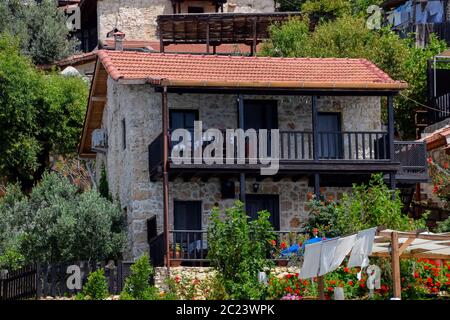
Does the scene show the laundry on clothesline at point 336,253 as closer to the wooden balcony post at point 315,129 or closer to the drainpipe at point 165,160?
the drainpipe at point 165,160

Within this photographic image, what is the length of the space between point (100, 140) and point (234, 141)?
6.36 m

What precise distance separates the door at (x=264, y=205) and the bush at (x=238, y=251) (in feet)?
17.1

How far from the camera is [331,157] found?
3659cm

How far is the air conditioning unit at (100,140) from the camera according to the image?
133ft

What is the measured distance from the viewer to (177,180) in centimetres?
3594

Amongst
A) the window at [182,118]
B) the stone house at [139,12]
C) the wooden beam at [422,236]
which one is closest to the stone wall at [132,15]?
the stone house at [139,12]

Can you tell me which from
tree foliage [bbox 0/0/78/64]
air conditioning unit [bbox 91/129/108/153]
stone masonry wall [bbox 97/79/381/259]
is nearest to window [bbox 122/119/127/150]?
stone masonry wall [bbox 97/79/381/259]

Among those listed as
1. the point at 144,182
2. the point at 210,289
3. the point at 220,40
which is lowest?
the point at 210,289

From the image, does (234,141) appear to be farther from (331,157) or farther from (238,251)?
(238,251)

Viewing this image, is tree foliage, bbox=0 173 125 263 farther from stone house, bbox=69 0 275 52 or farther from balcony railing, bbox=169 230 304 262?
stone house, bbox=69 0 275 52

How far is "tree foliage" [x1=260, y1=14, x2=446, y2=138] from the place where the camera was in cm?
4653
